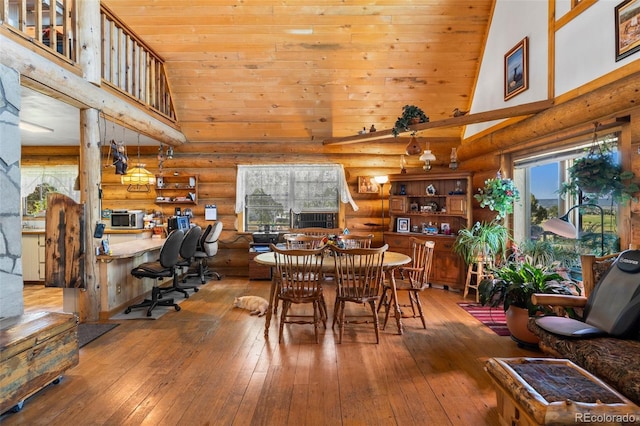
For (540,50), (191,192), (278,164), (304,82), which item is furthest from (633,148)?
(191,192)

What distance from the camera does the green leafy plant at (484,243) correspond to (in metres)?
4.29

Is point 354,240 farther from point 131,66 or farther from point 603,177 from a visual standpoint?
point 131,66

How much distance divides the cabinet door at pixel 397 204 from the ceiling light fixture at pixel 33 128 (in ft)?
18.0

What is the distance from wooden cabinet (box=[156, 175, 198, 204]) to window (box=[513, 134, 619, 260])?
207 inches

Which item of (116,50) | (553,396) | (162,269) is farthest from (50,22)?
(553,396)

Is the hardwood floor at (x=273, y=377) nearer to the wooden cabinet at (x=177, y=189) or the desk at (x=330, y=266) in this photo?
the desk at (x=330, y=266)

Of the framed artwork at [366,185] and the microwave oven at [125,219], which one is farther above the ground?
the framed artwork at [366,185]

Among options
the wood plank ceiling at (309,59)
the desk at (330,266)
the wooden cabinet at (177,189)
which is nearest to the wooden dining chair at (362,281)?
the desk at (330,266)

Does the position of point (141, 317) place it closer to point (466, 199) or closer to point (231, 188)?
point (231, 188)

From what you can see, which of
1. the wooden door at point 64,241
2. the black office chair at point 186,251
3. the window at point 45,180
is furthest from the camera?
the window at point 45,180

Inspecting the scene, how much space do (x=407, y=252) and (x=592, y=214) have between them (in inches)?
103

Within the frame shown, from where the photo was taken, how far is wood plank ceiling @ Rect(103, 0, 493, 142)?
4559 mm

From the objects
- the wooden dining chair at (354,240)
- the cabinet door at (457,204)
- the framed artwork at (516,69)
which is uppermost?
the framed artwork at (516,69)

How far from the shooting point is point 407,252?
5582 mm
